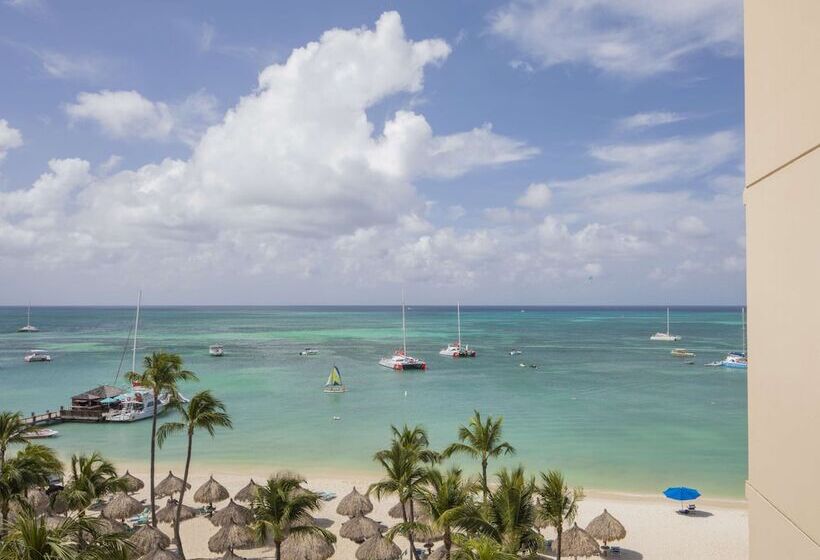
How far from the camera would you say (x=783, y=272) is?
2.75m

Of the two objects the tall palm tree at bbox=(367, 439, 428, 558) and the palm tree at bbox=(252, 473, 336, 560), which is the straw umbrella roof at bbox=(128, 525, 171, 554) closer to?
the palm tree at bbox=(252, 473, 336, 560)

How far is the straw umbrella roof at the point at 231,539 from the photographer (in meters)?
18.0

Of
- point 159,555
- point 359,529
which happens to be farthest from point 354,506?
point 159,555

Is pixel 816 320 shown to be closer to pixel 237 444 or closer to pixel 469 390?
pixel 237 444

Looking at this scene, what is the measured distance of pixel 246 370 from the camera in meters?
64.2

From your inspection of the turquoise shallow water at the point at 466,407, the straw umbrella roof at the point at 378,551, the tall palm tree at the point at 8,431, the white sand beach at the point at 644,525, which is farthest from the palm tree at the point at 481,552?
the turquoise shallow water at the point at 466,407

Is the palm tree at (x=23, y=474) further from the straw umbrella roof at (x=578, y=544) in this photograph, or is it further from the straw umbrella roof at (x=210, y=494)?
the straw umbrella roof at (x=578, y=544)

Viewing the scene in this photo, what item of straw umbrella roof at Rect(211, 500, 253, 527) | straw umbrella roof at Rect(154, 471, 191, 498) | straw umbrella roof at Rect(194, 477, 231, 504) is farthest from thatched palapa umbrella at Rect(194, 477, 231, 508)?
straw umbrella roof at Rect(211, 500, 253, 527)

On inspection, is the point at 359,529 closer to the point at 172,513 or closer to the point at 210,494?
the point at 210,494

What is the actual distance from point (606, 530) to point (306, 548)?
958cm

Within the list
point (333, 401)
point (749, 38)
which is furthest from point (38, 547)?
point (333, 401)

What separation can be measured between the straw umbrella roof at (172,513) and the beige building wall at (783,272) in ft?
70.0

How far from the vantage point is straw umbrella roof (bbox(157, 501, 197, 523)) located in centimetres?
2064

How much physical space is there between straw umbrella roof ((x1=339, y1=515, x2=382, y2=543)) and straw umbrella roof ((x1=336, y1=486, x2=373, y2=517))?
1.15m
